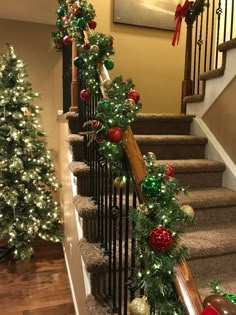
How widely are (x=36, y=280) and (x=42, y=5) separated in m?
3.01

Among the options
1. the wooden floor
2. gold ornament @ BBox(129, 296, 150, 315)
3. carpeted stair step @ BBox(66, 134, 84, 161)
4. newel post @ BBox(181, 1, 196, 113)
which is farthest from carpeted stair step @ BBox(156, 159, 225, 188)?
the wooden floor

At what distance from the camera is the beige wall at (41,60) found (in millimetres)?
3996

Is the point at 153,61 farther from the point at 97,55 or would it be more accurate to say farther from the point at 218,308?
the point at 218,308

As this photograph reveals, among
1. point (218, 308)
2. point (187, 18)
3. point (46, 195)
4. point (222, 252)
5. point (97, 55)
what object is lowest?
point (46, 195)

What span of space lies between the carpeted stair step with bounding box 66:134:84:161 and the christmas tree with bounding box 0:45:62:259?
4.21ft

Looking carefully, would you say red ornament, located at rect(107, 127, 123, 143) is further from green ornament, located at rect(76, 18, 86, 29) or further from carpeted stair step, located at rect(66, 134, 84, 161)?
green ornament, located at rect(76, 18, 86, 29)

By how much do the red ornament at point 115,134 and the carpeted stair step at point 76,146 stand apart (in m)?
0.92

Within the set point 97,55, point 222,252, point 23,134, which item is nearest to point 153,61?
point 23,134

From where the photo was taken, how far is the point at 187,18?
9.61 ft

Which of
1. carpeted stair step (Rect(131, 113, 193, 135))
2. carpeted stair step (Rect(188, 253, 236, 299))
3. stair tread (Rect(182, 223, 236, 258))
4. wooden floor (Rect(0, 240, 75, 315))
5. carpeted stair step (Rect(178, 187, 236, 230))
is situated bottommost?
wooden floor (Rect(0, 240, 75, 315))

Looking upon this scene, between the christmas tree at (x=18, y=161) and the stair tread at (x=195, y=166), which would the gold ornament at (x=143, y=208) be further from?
the christmas tree at (x=18, y=161)

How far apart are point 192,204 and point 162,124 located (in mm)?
998

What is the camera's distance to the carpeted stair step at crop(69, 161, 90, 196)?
5.98 feet

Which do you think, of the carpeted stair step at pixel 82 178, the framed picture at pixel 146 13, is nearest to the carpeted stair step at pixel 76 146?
the carpeted stair step at pixel 82 178
